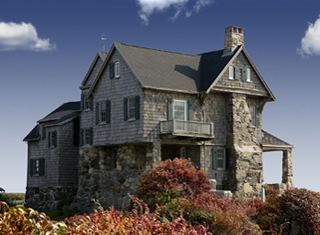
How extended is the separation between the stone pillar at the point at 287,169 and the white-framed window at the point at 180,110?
12.5 metres

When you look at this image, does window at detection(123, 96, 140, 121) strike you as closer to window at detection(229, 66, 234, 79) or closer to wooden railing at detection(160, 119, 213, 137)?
wooden railing at detection(160, 119, 213, 137)

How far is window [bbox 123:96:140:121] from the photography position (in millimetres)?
37281

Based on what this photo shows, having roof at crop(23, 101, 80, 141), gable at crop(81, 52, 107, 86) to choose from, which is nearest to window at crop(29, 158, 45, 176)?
roof at crop(23, 101, 80, 141)

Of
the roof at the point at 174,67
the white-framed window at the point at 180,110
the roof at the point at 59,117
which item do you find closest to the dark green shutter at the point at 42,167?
the roof at the point at 59,117

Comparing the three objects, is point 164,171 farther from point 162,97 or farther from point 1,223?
point 1,223

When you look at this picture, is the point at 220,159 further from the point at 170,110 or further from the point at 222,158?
the point at 170,110

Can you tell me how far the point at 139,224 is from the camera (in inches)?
508

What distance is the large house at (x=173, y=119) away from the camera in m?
37.5

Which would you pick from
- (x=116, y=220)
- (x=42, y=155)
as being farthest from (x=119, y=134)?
(x=116, y=220)

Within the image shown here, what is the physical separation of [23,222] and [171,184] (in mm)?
19580

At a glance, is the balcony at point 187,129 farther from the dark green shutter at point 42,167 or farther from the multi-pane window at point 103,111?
the dark green shutter at point 42,167

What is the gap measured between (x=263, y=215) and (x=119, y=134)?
15282 millimetres

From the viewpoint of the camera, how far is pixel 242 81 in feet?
138

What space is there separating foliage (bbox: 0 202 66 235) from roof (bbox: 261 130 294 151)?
33.7 m
